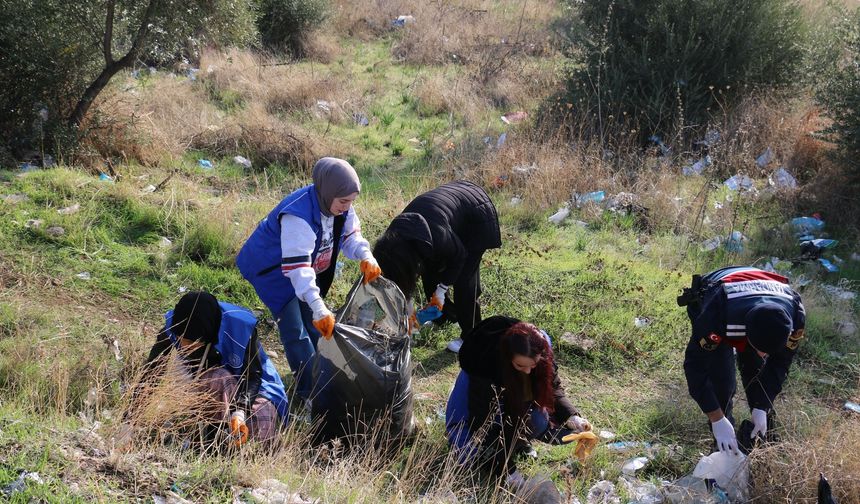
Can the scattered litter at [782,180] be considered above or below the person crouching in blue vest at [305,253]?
below

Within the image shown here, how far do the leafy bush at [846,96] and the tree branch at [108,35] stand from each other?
6507 mm

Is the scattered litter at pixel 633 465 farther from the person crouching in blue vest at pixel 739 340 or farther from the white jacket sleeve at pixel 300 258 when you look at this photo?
the white jacket sleeve at pixel 300 258

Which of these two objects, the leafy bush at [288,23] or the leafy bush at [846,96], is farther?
the leafy bush at [288,23]

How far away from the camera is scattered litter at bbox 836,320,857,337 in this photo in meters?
5.05

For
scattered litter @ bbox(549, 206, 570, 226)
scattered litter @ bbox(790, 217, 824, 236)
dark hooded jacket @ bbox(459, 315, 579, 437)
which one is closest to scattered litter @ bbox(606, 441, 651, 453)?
dark hooded jacket @ bbox(459, 315, 579, 437)

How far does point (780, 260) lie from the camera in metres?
6.21

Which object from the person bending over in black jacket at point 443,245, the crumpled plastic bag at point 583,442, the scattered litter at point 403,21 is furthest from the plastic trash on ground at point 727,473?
the scattered litter at point 403,21

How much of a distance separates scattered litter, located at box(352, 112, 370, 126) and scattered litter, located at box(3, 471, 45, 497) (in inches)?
277

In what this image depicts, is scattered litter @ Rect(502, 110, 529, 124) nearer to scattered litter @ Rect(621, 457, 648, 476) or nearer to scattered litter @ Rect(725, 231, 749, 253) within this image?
scattered litter @ Rect(725, 231, 749, 253)

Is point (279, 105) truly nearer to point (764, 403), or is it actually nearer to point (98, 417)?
point (98, 417)

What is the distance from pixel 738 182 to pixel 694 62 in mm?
1836

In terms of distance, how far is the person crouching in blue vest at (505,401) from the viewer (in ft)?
10.7

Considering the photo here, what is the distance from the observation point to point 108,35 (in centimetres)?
683

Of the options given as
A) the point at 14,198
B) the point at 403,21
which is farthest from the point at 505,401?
the point at 403,21
